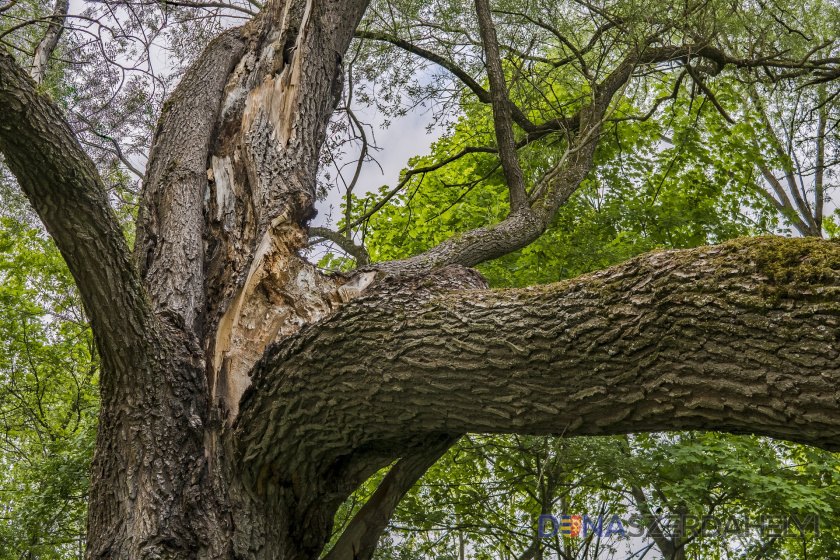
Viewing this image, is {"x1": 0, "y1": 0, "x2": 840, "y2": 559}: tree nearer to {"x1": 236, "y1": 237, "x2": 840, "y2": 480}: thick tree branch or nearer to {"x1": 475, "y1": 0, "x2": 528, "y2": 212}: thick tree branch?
{"x1": 236, "y1": 237, "x2": 840, "y2": 480}: thick tree branch

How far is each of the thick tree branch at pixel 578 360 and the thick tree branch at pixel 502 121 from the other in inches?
80.1

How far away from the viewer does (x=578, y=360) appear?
211cm

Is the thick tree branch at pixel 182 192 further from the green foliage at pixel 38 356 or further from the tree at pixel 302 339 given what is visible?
the green foliage at pixel 38 356

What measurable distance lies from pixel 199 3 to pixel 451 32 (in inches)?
93.7

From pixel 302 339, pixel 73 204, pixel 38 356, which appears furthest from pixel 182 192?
pixel 38 356

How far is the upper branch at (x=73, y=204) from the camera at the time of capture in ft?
7.11

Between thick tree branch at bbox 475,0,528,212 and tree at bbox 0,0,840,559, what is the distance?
781 mm

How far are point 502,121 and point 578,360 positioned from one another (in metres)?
3.14

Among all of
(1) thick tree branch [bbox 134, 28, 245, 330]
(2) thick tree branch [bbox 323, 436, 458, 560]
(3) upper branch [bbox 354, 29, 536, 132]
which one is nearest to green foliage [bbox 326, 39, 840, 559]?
(3) upper branch [bbox 354, 29, 536, 132]

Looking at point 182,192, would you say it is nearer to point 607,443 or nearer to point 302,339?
point 302,339

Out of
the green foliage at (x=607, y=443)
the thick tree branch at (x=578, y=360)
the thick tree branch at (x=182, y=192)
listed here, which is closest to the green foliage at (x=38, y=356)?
the green foliage at (x=607, y=443)

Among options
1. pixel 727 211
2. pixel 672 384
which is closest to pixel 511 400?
pixel 672 384

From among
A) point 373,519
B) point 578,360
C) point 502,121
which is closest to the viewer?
point 578,360

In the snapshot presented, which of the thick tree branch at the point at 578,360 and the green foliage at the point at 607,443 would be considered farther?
the green foliage at the point at 607,443
